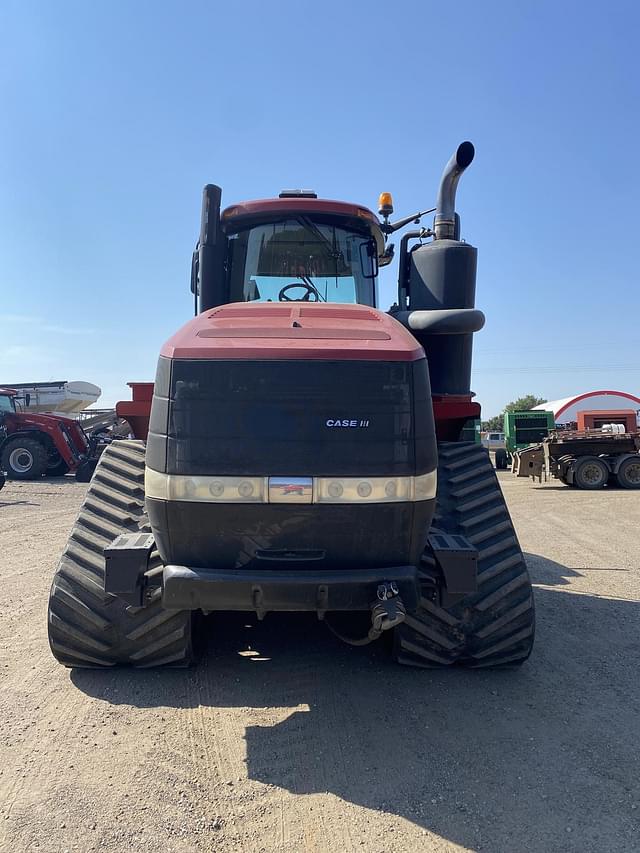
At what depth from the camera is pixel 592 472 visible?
1644 centimetres

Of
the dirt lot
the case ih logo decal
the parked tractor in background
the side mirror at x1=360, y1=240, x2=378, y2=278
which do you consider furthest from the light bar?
the parked tractor in background

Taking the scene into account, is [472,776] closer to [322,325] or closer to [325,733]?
[325,733]

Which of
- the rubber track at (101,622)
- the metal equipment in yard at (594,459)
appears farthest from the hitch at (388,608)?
the metal equipment in yard at (594,459)

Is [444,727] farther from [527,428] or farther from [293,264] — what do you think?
[527,428]

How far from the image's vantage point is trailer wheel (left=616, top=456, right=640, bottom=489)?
16312 millimetres

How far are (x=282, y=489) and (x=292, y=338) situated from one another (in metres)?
0.69

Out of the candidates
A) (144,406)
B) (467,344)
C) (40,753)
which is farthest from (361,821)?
(467,344)

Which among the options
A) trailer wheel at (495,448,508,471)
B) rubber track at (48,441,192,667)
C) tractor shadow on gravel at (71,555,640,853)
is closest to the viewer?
tractor shadow on gravel at (71,555,640,853)

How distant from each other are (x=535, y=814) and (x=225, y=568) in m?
1.55

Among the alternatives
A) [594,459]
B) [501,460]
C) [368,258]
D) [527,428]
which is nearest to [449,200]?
[368,258]

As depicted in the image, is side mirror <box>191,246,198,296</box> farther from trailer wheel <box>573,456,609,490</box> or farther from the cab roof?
trailer wheel <box>573,456,609,490</box>

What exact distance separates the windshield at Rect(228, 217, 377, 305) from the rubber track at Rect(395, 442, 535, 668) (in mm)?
1720

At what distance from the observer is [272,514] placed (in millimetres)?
2611

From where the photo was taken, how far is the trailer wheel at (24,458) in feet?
55.5
